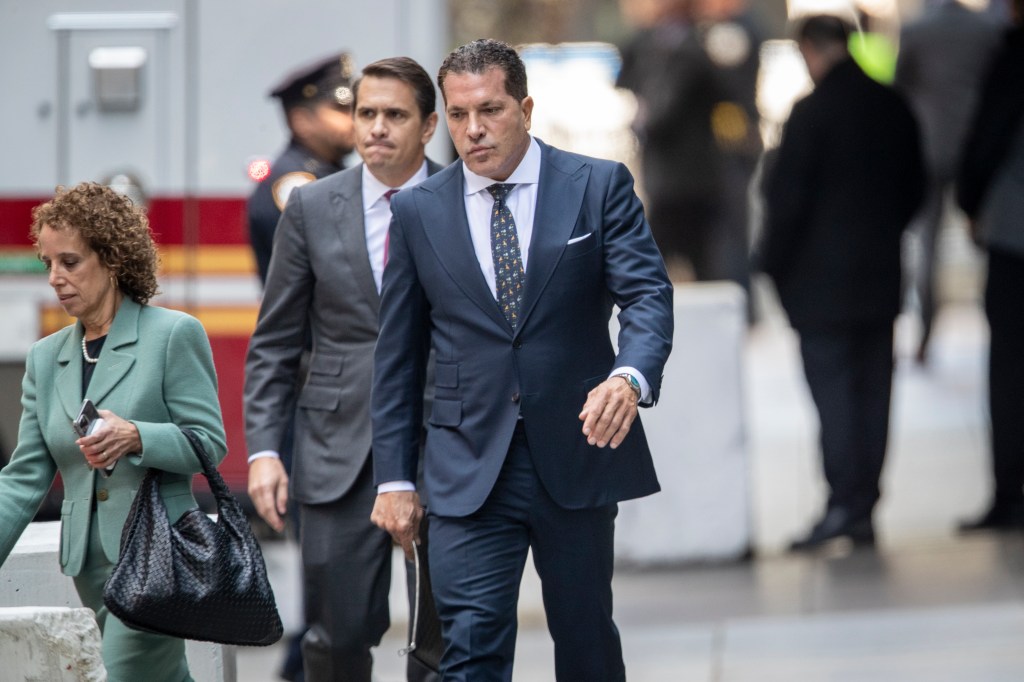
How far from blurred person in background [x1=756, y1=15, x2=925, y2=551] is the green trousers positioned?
4.37 m

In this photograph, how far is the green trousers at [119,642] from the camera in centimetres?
429

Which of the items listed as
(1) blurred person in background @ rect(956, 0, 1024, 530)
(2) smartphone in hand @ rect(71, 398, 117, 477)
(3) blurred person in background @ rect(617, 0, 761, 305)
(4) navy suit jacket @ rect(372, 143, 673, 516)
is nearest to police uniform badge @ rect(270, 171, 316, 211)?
(4) navy suit jacket @ rect(372, 143, 673, 516)

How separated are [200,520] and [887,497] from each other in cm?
575

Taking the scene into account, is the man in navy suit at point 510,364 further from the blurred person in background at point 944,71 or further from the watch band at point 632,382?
the blurred person in background at point 944,71

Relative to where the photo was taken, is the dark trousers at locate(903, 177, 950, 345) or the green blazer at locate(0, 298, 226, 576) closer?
the green blazer at locate(0, 298, 226, 576)

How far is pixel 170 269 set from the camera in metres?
7.57

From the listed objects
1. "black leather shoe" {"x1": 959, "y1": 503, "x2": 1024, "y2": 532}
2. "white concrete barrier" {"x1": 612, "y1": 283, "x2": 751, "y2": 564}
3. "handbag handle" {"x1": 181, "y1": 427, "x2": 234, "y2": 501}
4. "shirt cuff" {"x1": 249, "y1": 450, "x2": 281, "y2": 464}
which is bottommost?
"black leather shoe" {"x1": 959, "y1": 503, "x2": 1024, "y2": 532}

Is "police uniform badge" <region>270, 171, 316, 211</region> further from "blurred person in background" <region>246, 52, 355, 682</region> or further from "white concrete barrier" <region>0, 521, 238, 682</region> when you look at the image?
"white concrete barrier" <region>0, 521, 238, 682</region>

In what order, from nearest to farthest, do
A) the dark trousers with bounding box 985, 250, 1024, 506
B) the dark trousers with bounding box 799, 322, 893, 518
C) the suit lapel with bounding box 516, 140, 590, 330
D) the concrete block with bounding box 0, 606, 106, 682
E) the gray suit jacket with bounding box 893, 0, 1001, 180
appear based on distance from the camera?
1. the concrete block with bounding box 0, 606, 106, 682
2. the suit lapel with bounding box 516, 140, 590, 330
3. the dark trousers with bounding box 985, 250, 1024, 506
4. the dark trousers with bounding box 799, 322, 893, 518
5. the gray suit jacket with bounding box 893, 0, 1001, 180

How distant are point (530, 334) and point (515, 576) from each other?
1.98 feet

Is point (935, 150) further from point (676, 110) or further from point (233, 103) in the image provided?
point (233, 103)

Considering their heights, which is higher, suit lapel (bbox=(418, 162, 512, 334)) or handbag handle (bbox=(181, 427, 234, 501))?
suit lapel (bbox=(418, 162, 512, 334))

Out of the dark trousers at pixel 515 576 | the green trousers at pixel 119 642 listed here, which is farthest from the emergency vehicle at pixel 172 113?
the dark trousers at pixel 515 576

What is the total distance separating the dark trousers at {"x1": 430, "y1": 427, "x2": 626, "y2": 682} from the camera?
14.2 ft
